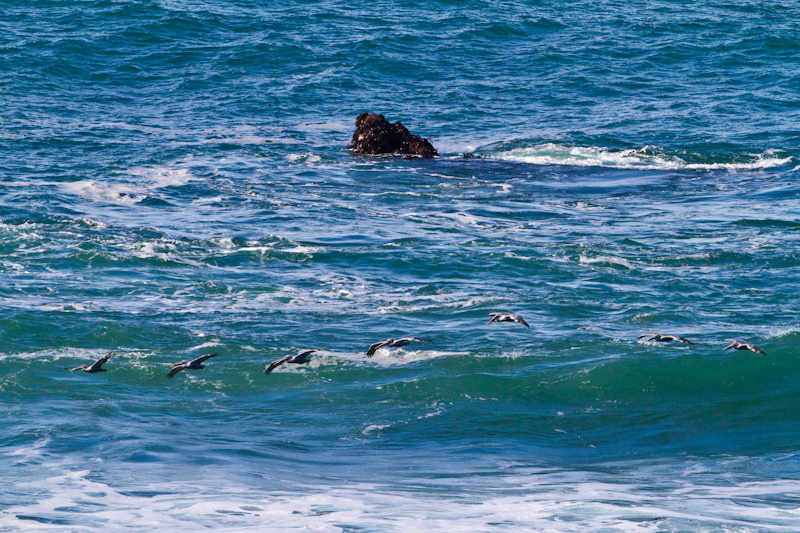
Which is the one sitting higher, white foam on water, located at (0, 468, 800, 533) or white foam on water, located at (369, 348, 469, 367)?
white foam on water, located at (0, 468, 800, 533)

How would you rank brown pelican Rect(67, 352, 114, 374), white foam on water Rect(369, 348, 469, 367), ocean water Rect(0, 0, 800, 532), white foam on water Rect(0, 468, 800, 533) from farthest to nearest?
white foam on water Rect(369, 348, 469, 367)
brown pelican Rect(67, 352, 114, 374)
ocean water Rect(0, 0, 800, 532)
white foam on water Rect(0, 468, 800, 533)

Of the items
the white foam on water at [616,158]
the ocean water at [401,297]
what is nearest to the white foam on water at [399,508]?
the ocean water at [401,297]

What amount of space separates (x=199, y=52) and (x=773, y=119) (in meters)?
27.0

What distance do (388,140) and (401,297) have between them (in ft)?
46.1

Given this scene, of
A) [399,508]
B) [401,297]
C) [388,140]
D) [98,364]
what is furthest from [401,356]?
[388,140]

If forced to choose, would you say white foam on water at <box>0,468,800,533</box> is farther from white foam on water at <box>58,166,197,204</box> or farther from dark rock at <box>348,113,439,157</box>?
dark rock at <box>348,113,439,157</box>

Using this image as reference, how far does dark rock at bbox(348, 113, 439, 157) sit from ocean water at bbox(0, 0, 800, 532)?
1.30 metres

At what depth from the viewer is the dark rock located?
3603 centimetres

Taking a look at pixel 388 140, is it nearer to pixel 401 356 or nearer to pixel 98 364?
pixel 401 356

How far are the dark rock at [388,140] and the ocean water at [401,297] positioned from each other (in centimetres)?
130

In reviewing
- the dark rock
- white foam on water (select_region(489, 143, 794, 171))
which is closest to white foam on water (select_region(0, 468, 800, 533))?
white foam on water (select_region(489, 143, 794, 171))

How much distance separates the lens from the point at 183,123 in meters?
41.3

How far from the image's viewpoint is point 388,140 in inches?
1427

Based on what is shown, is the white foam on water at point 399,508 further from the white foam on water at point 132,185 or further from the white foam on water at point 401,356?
the white foam on water at point 132,185
